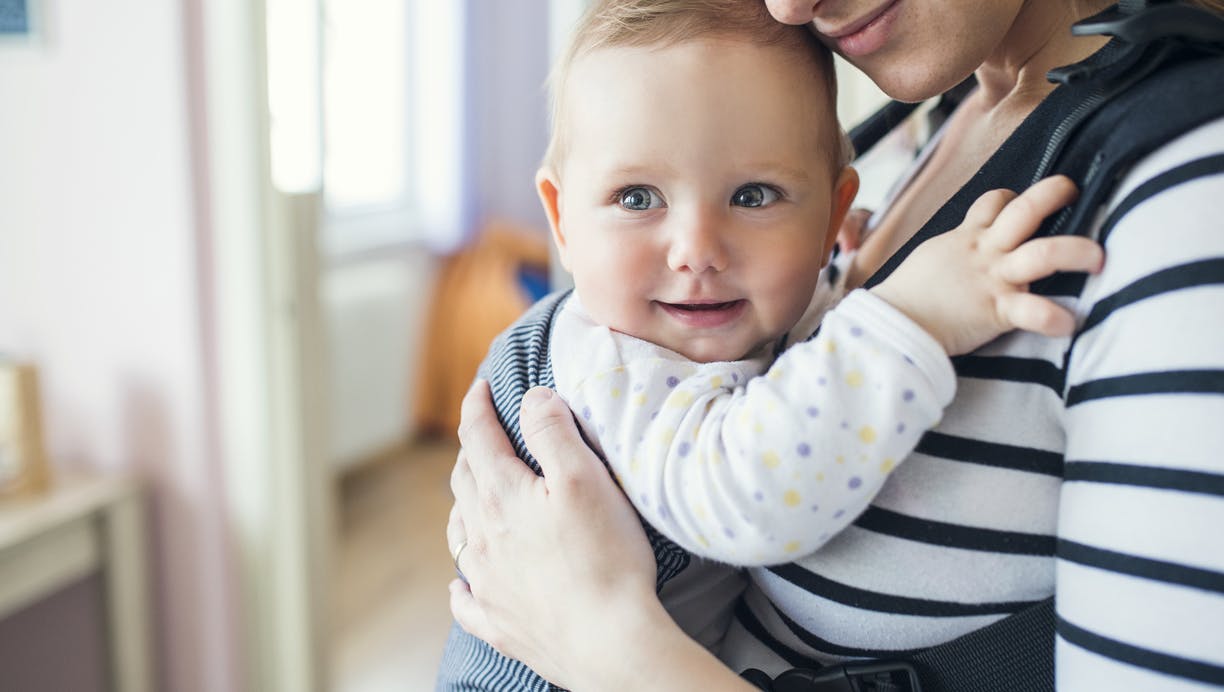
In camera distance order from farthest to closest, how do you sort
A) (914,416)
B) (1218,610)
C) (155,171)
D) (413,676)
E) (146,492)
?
(413,676) → (146,492) → (155,171) → (914,416) → (1218,610)

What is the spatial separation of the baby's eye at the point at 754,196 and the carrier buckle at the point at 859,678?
393 millimetres

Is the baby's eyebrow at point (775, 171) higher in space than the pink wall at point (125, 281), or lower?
higher

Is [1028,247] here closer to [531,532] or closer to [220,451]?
[531,532]

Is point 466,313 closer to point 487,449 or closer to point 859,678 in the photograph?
point 487,449

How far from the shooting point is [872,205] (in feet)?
4.65

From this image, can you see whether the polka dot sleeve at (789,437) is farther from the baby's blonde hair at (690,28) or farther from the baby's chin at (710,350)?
the baby's blonde hair at (690,28)

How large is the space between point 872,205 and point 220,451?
59.1 inches

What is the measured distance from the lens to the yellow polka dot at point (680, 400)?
0.75 meters

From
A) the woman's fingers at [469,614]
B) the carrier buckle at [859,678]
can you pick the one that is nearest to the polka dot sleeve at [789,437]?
the carrier buckle at [859,678]

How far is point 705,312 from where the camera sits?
0.85 m

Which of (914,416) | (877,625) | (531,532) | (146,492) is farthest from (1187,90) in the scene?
(146,492)

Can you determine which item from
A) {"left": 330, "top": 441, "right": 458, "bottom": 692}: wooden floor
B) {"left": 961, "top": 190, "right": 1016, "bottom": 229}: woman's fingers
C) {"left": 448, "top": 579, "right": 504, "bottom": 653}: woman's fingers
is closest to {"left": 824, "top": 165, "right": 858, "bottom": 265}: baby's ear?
{"left": 961, "top": 190, "right": 1016, "bottom": 229}: woman's fingers

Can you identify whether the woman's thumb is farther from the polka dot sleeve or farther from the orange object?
the orange object

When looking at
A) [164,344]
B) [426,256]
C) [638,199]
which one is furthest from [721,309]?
[426,256]
